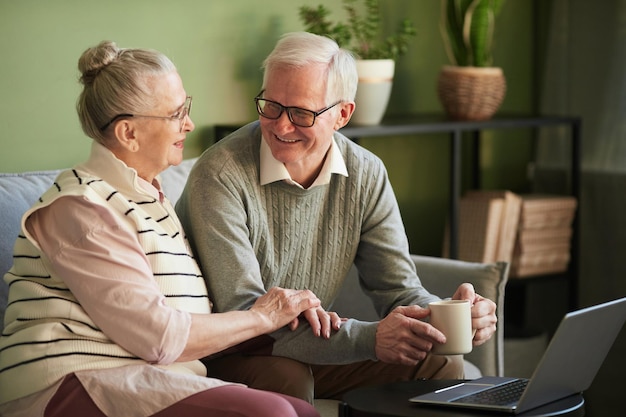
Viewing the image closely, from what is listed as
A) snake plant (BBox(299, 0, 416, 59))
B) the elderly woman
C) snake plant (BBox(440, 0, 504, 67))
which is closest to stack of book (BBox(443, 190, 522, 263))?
snake plant (BBox(440, 0, 504, 67))

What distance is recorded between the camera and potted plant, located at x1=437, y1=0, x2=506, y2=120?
3215mm

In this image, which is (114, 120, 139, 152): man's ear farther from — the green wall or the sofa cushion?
the green wall

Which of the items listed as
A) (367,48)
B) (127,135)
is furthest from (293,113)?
(367,48)

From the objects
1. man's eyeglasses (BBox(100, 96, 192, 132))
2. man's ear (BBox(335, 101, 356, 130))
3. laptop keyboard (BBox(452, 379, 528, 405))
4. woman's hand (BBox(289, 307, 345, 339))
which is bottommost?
laptop keyboard (BBox(452, 379, 528, 405))

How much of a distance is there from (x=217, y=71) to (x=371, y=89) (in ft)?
1.55

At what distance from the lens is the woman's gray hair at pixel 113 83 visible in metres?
1.81

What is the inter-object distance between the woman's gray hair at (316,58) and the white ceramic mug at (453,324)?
521 millimetres

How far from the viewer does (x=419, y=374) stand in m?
2.07

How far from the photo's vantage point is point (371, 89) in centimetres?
298

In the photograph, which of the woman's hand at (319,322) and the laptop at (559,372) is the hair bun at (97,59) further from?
the laptop at (559,372)

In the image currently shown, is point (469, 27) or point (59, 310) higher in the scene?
point (469, 27)

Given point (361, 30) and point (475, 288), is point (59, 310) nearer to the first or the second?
point (475, 288)

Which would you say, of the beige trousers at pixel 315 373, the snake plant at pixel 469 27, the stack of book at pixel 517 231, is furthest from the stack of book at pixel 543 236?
the beige trousers at pixel 315 373

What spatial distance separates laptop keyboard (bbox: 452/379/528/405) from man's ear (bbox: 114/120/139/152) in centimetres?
76
